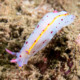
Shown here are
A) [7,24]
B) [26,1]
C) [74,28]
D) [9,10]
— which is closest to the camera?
[74,28]

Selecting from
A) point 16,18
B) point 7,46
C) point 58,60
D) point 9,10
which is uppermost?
point 9,10

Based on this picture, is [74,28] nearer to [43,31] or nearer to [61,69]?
[43,31]

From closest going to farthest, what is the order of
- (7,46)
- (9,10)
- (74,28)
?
(74,28) < (7,46) < (9,10)

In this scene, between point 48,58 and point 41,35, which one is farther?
point 48,58

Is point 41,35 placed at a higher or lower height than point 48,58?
higher

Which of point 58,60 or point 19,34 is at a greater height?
point 19,34

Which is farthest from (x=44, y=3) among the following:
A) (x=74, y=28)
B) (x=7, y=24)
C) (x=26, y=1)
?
(x=74, y=28)

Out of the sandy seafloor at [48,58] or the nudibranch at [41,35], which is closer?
the nudibranch at [41,35]

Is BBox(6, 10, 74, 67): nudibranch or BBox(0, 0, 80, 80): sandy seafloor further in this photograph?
BBox(0, 0, 80, 80): sandy seafloor
